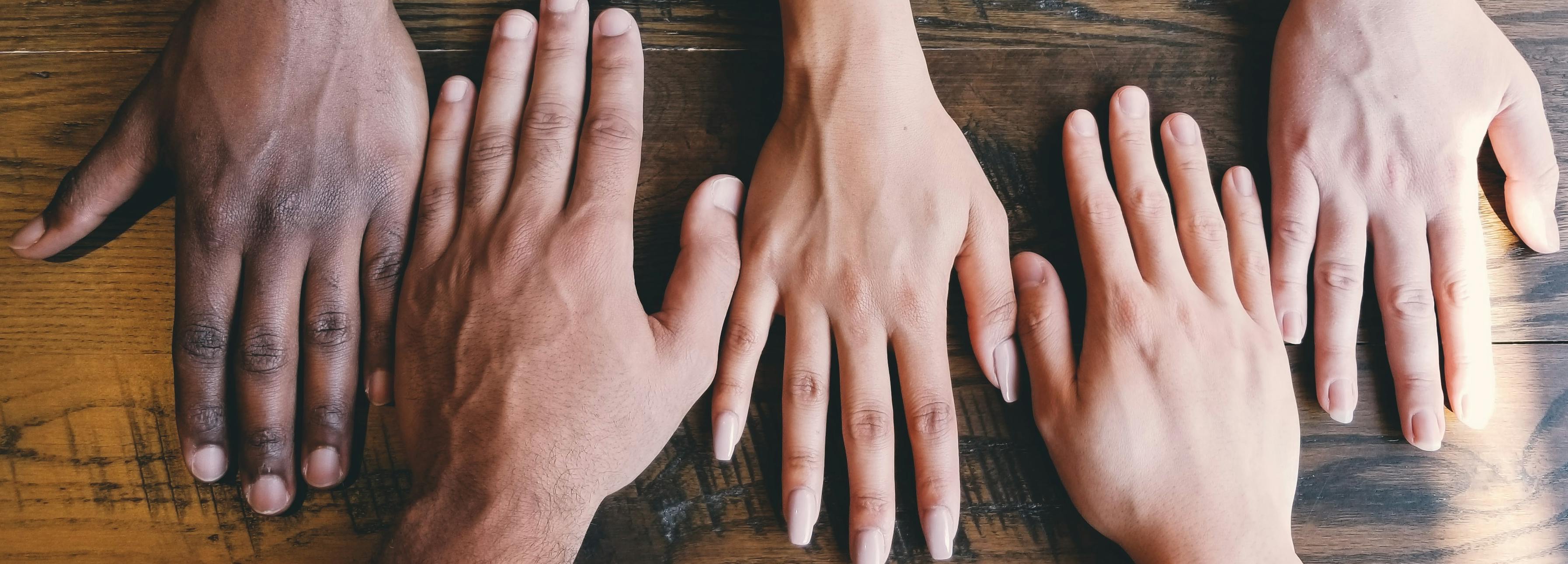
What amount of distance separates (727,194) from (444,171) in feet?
1.00

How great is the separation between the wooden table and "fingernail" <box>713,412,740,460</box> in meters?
0.03

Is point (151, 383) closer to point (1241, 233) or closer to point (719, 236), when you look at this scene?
point (719, 236)

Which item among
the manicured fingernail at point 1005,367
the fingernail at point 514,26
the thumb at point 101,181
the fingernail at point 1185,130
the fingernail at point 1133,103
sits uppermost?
the fingernail at point 514,26

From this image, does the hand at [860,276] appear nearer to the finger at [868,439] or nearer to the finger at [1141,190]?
the finger at [868,439]

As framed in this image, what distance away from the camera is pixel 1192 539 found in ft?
2.70

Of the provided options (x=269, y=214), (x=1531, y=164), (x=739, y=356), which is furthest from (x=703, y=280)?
(x=1531, y=164)

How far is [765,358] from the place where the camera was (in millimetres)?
878

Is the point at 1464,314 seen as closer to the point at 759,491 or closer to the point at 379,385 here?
the point at 759,491

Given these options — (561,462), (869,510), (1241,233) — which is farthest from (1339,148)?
(561,462)

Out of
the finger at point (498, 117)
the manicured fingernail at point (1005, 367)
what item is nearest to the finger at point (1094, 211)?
the manicured fingernail at point (1005, 367)

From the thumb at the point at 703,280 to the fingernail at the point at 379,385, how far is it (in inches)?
11.5

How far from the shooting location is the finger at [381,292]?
829 millimetres

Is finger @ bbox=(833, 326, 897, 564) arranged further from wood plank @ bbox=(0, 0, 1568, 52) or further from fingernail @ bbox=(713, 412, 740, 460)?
wood plank @ bbox=(0, 0, 1568, 52)

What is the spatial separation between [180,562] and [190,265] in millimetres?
320
